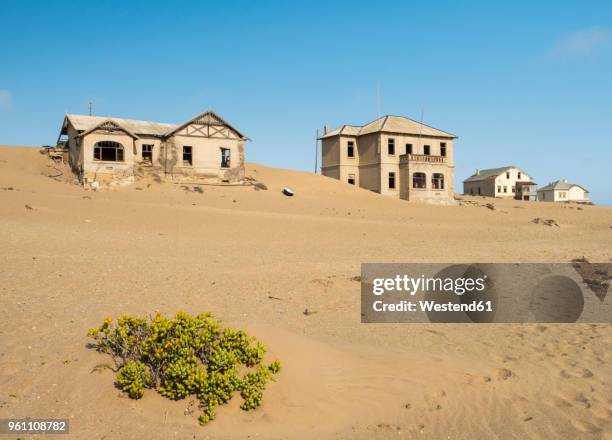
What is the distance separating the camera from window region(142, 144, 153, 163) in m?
36.2

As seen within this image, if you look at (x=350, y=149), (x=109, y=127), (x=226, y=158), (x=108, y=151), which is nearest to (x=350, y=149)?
(x=350, y=149)

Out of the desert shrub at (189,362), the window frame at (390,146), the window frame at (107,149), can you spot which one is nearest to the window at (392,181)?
the window frame at (390,146)

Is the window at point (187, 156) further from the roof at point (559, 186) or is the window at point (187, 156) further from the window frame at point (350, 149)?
the roof at point (559, 186)

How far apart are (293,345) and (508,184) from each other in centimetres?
7084

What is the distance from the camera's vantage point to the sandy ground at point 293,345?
585 cm

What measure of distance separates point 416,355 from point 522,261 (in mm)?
11140

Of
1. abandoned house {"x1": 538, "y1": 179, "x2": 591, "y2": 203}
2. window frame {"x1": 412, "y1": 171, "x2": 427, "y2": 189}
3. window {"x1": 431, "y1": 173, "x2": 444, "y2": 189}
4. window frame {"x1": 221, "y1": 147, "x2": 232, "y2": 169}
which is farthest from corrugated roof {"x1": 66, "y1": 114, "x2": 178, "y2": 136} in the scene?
abandoned house {"x1": 538, "y1": 179, "x2": 591, "y2": 203}

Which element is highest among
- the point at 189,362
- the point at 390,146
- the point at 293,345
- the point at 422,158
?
the point at 390,146

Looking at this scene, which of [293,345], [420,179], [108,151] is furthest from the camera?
[420,179]

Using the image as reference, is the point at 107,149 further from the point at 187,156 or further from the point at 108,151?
the point at 187,156

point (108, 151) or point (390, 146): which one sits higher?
point (390, 146)

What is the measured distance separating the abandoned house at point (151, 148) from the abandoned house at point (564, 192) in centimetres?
5933

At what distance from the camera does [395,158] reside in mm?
43500

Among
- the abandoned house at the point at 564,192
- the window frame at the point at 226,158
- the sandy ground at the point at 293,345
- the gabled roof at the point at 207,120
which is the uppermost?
the gabled roof at the point at 207,120
